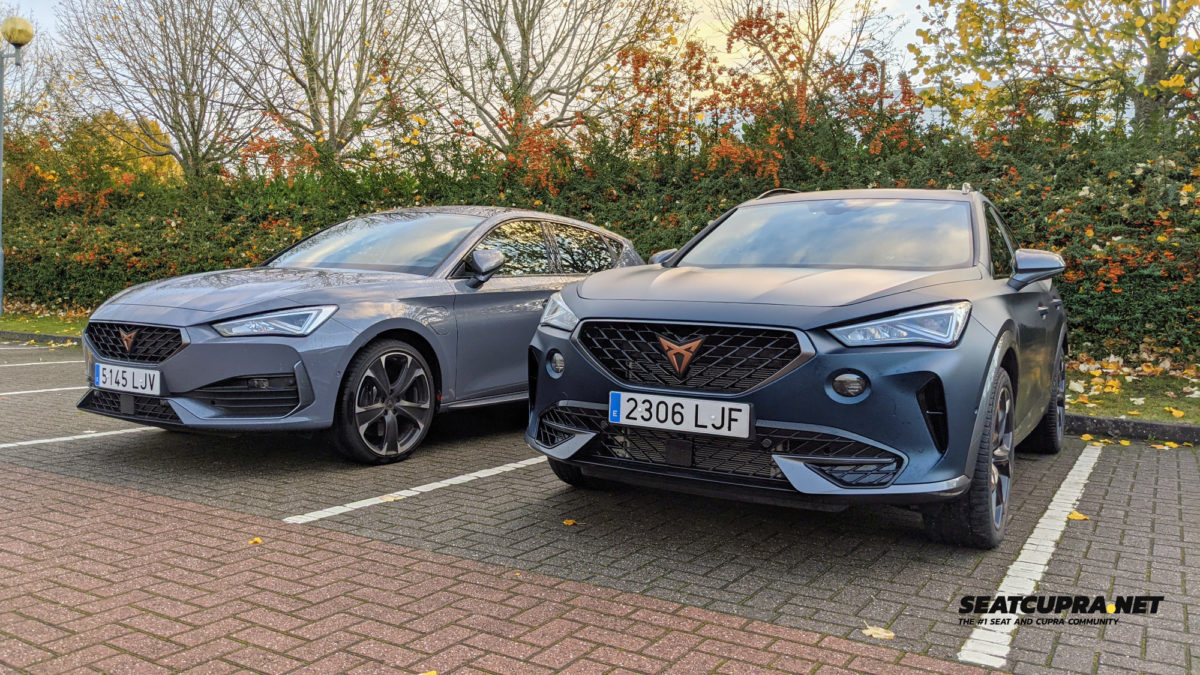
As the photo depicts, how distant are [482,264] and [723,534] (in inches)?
96.5

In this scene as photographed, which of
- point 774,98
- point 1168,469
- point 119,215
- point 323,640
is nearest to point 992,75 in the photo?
point 774,98

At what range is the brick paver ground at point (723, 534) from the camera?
10.7 feet

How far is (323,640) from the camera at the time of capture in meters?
3.00

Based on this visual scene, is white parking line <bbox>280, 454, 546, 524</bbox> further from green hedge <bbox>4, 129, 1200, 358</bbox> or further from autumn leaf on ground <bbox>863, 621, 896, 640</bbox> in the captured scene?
green hedge <bbox>4, 129, 1200, 358</bbox>

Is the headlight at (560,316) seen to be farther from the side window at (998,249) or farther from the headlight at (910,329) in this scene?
the side window at (998,249)

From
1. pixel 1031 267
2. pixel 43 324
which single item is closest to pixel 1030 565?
pixel 1031 267

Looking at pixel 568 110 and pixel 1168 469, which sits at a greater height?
pixel 568 110

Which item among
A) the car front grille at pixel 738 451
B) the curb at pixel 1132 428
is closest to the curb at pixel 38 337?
the car front grille at pixel 738 451

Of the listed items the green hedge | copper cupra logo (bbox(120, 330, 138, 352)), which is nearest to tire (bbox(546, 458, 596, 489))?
copper cupra logo (bbox(120, 330, 138, 352))

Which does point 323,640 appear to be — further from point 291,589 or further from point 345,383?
point 345,383

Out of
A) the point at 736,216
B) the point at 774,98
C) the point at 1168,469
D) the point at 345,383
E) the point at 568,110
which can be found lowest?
the point at 1168,469

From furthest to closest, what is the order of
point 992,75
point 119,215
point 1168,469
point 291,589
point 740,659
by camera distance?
point 119,215
point 992,75
point 1168,469
point 291,589
point 740,659

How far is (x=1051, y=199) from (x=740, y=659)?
27.6 ft

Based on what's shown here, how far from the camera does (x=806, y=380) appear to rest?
11.7ft
